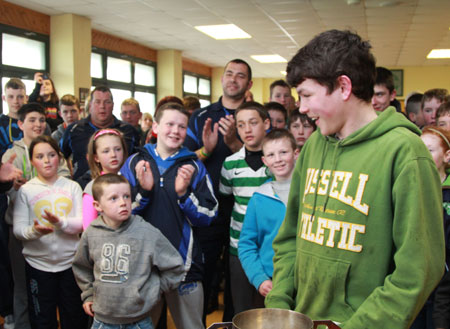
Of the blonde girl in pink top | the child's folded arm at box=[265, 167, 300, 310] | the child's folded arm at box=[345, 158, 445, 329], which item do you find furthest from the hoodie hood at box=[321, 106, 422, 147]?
the blonde girl in pink top

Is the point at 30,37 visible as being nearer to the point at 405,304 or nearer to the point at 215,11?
the point at 215,11

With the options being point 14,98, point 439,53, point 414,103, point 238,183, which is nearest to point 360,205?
point 238,183

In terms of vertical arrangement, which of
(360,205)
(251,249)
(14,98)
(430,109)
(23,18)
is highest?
(23,18)

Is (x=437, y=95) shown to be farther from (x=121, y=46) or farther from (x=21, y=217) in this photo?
(x=121, y=46)

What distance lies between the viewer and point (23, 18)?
736 centimetres

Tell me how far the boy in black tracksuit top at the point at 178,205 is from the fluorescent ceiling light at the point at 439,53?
1121 centimetres

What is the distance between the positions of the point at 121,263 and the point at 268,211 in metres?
0.74

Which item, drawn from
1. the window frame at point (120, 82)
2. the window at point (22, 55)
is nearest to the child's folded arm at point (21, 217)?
the window at point (22, 55)

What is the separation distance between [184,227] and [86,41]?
6782 mm

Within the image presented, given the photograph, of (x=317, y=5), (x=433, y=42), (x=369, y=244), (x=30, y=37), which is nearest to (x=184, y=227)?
(x=369, y=244)

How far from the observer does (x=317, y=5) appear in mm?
7180

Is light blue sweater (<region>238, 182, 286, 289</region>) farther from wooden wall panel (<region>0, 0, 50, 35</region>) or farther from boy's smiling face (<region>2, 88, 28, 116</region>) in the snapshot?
wooden wall panel (<region>0, 0, 50, 35</region>)

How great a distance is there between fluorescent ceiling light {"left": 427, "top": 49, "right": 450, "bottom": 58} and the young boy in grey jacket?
11.5 metres

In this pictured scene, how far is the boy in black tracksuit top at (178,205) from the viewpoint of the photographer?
228cm
